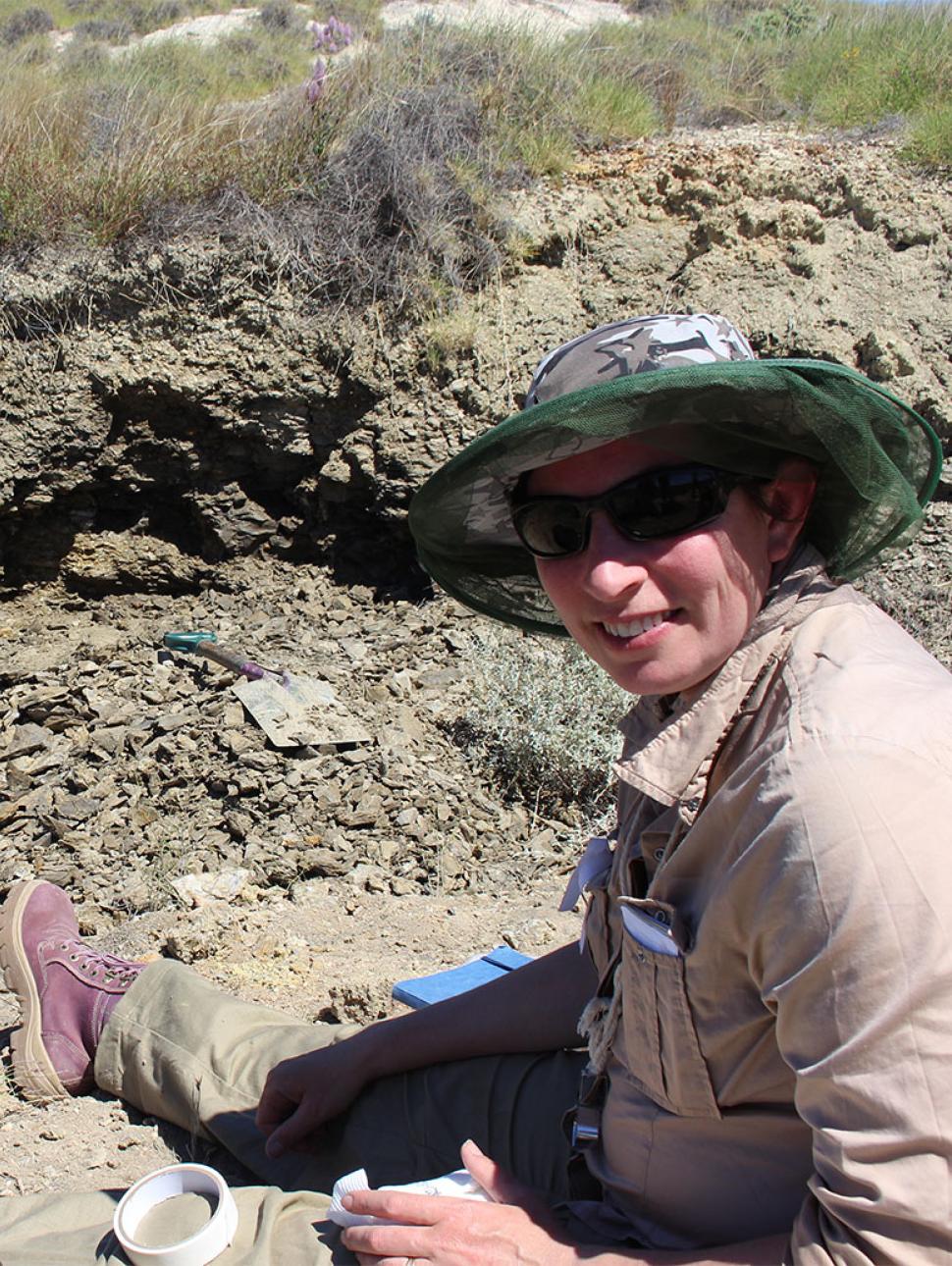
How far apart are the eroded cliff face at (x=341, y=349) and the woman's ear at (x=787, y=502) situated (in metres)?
4.07

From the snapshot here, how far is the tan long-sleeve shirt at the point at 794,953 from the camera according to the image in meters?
1.00

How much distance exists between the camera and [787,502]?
1463 millimetres

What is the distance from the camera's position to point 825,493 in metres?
1.51

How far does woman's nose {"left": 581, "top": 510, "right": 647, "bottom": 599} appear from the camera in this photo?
1372 millimetres

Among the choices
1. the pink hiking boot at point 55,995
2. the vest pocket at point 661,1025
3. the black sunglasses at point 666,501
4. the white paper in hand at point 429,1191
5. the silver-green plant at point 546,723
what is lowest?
the silver-green plant at point 546,723

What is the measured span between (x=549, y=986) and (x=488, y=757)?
238cm

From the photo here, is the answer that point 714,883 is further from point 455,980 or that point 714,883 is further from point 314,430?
point 314,430

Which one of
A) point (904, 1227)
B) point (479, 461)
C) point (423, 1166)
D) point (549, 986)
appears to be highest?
point (479, 461)

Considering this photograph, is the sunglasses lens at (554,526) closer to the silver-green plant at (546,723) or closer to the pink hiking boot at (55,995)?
the pink hiking boot at (55,995)

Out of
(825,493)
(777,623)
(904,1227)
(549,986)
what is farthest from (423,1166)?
(825,493)

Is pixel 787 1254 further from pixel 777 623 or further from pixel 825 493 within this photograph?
pixel 825 493

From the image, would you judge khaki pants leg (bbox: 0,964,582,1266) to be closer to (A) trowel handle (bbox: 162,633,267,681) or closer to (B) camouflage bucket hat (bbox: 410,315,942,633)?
(B) camouflage bucket hat (bbox: 410,315,942,633)

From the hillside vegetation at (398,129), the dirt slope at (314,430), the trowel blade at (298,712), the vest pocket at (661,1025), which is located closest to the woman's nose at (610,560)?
the vest pocket at (661,1025)

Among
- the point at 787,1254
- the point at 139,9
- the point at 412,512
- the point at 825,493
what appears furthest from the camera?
the point at 139,9
